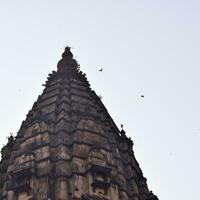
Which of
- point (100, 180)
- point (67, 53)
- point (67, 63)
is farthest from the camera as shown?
point (67, 53)

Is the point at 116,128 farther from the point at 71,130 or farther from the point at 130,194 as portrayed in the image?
the point at 130,194

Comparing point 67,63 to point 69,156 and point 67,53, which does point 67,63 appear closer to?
point 67,53

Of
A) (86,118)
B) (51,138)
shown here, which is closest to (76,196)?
(51,138)

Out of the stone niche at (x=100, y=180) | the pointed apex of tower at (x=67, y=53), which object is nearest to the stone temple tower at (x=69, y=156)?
the stone niche at (x=100, y=180)

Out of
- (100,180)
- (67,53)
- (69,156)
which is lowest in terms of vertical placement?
(100,180)

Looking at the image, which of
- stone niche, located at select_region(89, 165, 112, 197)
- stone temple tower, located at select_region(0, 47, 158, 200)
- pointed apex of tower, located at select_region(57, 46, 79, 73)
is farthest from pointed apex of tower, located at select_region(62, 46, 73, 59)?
stone niche, located at select_region(89, 165, 112, 197)

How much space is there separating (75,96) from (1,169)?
19.8 ft

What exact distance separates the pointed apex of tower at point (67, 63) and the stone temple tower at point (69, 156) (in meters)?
3.93

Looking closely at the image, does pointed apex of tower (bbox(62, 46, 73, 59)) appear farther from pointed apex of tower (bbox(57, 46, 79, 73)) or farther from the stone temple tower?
the stone temple tower

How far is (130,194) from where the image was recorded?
25234mm

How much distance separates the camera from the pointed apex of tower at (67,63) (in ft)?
122

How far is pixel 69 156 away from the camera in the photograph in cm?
2553

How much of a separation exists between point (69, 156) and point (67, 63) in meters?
13.5

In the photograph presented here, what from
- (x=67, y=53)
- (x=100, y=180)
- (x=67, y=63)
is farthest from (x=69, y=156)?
(x=67, y=53)
